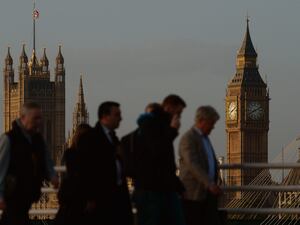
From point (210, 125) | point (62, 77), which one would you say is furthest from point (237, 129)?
point (210, 125)

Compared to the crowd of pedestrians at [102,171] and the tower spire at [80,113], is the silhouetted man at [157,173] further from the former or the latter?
the tower spire at [80,113]

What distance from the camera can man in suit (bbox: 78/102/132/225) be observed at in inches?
364

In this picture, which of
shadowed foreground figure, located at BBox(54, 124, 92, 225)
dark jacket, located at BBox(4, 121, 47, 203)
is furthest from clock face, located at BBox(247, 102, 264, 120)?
shadowed foreground figure, located at BBox(54, 124, 92, 225)

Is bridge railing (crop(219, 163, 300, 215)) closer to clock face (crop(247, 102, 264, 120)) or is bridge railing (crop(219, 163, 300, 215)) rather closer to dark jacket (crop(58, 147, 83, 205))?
dark jacket (crop(58, 147, 83, 205))

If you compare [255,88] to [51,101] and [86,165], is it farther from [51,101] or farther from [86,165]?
[86,165]

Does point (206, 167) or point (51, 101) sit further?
point (51, 101)

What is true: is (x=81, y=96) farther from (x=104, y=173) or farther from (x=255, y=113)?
(x=104, y=173)

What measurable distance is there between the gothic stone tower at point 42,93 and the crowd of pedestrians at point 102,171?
94.0 metres

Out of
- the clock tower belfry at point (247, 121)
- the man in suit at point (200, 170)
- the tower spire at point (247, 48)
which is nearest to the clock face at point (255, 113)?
the clock tower belfry at point (247, 121)

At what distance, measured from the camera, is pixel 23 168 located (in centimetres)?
939

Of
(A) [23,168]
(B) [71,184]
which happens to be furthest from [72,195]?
(A) [23,168]

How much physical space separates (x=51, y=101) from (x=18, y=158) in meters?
96.4

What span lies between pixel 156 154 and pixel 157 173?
129 mm

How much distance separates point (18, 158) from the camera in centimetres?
939
